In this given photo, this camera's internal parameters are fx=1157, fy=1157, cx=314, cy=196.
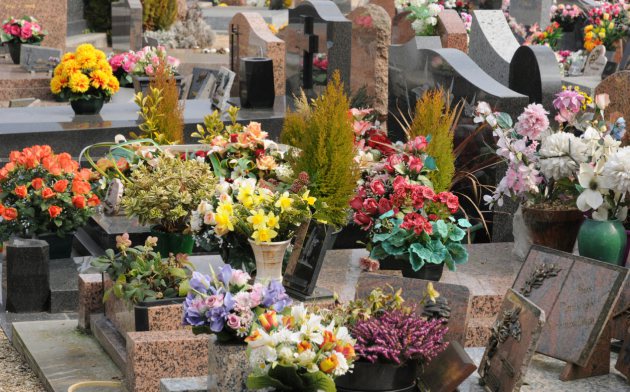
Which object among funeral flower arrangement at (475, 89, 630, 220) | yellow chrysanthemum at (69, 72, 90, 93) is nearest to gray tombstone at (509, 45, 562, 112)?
funeral flower arrangement at (475, 89, 630, 220)

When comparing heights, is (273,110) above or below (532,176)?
below

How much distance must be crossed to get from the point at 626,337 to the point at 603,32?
539 inches

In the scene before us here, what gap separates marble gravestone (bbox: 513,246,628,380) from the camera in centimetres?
471

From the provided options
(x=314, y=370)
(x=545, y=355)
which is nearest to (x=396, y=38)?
(x=545, y=355)

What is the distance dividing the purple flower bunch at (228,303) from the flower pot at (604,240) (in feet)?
6.63

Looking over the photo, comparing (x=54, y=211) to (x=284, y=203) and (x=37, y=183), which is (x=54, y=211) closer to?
(x=37, y=183)

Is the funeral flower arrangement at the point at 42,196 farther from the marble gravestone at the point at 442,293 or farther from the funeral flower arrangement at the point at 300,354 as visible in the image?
the funeral flower arrangement at the point at 300,354

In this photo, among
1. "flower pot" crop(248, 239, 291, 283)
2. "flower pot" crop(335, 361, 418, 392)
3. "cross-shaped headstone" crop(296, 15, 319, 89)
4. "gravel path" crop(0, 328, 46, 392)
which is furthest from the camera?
"cross-shaped headstone" crop(296, 15, 319, 89)

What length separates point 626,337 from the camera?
4.75 m

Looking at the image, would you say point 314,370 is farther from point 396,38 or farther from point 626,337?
point 396,38

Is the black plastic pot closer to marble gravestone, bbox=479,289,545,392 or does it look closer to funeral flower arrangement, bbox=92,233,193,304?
funeral flower arrangement, bbox=92,233,193,304

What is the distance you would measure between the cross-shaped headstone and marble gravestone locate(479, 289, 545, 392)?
23.8 ft

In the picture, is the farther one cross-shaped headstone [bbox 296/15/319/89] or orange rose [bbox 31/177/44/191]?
cross-shaped headstone [bbox 296/15/319/89]

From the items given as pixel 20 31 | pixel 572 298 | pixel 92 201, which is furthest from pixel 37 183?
pixel 20 31
